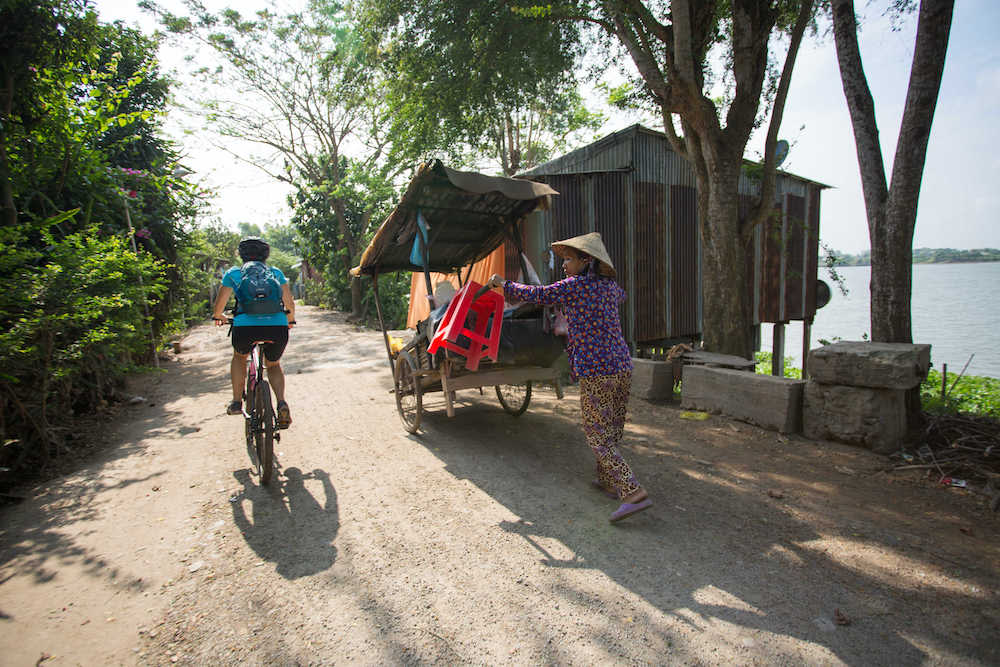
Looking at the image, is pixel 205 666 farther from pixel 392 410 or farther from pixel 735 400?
pixel 735 400

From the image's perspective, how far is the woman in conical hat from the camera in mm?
3355

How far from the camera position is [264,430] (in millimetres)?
3908

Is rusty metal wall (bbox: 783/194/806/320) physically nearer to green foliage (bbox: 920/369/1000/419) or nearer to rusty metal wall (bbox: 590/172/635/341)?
green foliage (bbox: 920/369/1000/419)

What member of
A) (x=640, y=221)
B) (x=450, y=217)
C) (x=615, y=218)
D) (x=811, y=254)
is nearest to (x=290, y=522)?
(x=450, y=217)

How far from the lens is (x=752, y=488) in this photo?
384 cm

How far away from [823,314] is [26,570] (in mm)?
19415

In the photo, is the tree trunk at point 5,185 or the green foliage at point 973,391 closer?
the tree trunk at point 5,185

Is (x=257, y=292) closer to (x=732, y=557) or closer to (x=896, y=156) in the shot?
(x=732, y=557)

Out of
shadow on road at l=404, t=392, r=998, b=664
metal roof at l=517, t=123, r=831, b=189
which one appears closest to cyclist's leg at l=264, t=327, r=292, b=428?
shadow on road at l=404, t=392, r=998, b=664

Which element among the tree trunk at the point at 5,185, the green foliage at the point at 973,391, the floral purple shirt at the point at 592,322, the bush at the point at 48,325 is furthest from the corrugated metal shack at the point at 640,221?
the tree trunk at the point at 5,185

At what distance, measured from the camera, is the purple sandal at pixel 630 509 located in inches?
124

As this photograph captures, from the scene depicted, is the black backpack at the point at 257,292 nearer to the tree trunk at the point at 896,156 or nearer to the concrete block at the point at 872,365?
the concrete block at the point at 872,365

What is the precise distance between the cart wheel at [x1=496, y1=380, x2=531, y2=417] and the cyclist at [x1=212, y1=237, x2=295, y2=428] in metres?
2.43

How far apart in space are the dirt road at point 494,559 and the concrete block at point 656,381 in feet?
5.05
